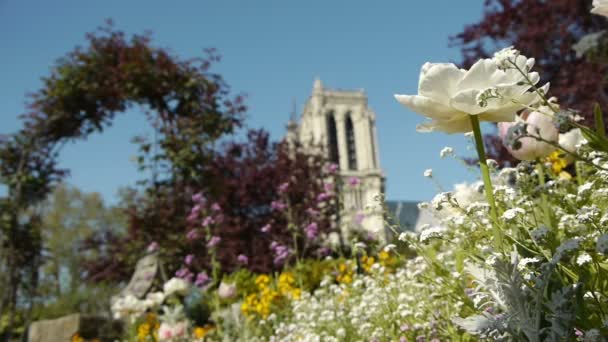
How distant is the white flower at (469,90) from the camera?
1.12 metres

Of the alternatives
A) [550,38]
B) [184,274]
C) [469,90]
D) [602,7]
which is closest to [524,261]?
[469,90]

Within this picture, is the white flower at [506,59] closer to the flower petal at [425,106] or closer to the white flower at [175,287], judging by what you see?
the flower petal at [425,106]

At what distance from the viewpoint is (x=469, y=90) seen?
111 centimetres

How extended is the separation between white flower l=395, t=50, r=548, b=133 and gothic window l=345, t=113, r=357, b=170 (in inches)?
1740

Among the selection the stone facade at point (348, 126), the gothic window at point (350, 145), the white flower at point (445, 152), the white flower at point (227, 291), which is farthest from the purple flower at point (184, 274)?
the gothic window at point (350, 145)

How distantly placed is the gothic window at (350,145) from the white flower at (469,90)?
44198 mm

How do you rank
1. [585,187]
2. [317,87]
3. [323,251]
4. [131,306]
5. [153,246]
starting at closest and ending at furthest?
[585,187] → [131,306] → [323,251] → [153,246] → [317,87]

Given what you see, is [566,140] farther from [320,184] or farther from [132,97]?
[132,97]

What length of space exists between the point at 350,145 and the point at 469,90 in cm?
4489

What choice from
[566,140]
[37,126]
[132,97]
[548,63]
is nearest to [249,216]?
[132,97]

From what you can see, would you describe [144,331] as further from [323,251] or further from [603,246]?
[603,246]

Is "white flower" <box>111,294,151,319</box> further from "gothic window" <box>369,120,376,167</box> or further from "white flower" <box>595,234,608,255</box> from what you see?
"gothic window" <box>369,120,376,167</box>

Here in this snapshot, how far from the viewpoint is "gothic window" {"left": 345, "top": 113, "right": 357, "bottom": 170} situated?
45438mm

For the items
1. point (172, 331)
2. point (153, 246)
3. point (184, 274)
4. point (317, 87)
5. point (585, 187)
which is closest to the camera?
point (585, 187)
